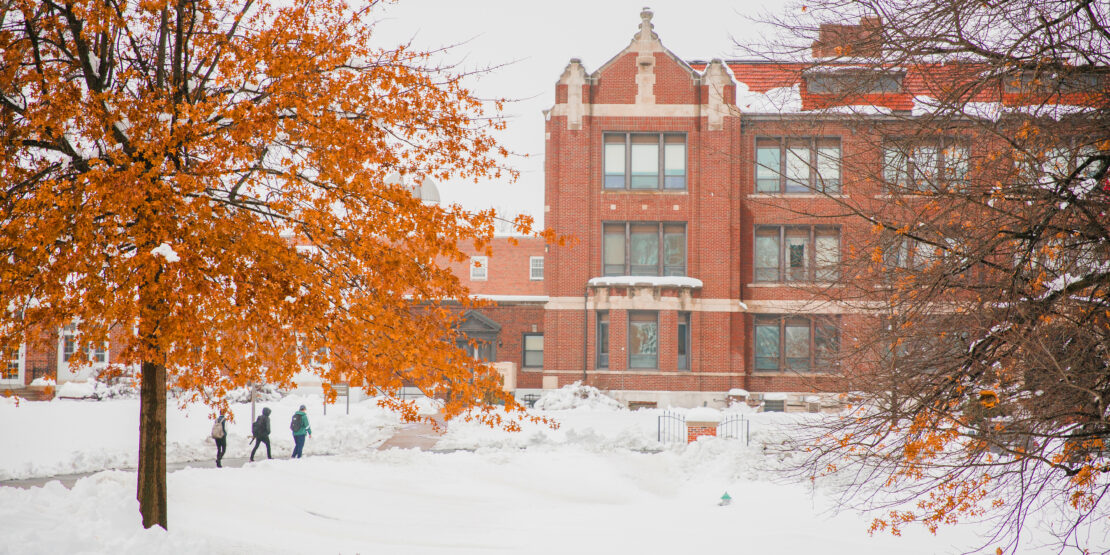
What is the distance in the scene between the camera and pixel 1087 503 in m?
7.87

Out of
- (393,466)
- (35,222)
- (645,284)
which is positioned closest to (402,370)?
(35,222)

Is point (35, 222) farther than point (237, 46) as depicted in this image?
No

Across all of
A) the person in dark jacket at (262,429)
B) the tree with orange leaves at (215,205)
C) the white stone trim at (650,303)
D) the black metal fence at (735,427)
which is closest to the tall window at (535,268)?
the white stone trim at (650,303)

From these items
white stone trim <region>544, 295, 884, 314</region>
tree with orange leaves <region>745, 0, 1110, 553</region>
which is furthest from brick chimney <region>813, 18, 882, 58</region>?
white stone trim <region>544, 295, 884, 314</region>

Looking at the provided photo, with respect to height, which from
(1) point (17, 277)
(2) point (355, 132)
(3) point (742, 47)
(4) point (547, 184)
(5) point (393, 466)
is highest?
(4) point (547, 184)

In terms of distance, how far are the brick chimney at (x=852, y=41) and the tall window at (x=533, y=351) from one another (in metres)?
27.4

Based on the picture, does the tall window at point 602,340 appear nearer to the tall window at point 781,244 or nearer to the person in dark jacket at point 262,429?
the tall window at point 781,244

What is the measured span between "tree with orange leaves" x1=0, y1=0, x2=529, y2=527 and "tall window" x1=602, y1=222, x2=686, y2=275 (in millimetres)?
20951

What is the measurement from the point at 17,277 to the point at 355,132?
3512 millimetres

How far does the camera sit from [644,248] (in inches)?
1236

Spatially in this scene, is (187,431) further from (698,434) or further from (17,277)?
(17,277)

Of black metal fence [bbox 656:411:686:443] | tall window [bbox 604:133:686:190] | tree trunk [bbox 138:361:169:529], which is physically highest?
tall window [bbox 604:133:686:190]

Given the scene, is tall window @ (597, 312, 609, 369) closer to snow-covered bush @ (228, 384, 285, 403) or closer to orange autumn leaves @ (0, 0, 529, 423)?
snow-covered bush @ (228, 384, 285, 403)

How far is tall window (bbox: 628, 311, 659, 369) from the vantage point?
3103cm
